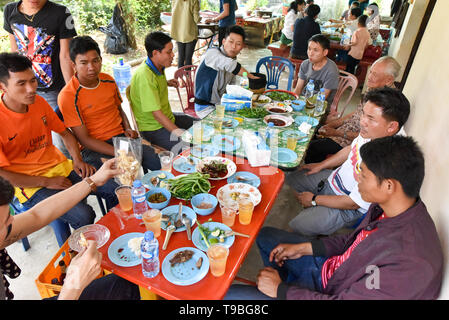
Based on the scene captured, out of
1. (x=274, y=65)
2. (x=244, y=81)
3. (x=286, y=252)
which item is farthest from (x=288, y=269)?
(x=274, y=65)

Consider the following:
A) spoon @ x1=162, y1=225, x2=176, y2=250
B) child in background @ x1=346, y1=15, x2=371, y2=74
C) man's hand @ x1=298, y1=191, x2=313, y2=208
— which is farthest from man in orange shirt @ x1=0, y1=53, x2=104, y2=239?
child in background @ x1=346, y1=15, x2=371, y2=74

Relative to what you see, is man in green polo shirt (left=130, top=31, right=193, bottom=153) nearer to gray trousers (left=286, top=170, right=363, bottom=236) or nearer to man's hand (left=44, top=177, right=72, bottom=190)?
man's hand (left=44, top=177, right=72, bottom=190)

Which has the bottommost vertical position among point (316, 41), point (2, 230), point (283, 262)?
point (283, 262)

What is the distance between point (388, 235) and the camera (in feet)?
4.72

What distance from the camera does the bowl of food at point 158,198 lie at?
1842 mm

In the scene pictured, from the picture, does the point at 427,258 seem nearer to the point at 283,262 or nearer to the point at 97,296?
the point at 283,262

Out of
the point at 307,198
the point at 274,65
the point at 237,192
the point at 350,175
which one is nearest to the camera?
the point at 237,192

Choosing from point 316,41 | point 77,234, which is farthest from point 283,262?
point 316,41

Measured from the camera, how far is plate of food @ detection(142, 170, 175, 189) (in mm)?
2047

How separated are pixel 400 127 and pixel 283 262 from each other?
4.73 feet

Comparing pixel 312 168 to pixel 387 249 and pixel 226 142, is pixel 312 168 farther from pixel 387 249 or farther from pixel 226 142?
pixel 387 249

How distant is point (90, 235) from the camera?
1660mm

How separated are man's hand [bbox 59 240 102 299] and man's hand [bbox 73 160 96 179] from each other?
139cm

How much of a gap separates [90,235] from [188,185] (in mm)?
688
